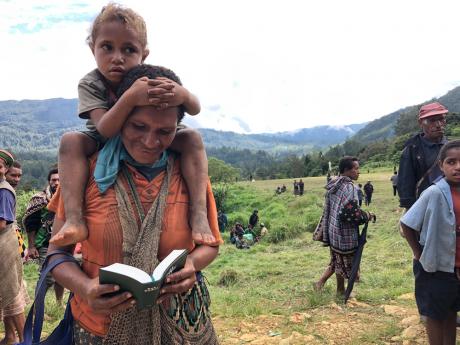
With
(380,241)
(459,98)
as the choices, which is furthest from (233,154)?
(380,241)

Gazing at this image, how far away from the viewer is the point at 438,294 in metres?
2.52

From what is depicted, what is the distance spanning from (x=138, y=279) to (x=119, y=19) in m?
0.90

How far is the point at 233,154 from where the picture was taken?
15400 centimetres

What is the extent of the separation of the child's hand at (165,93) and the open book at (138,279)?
47cm

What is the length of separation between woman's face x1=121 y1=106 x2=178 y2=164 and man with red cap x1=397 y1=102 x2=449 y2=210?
2.52 meters

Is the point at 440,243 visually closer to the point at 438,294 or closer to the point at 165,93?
the point at 438,294

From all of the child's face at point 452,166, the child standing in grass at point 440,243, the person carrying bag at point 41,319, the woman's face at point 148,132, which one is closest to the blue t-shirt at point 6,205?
the person carrying bag at point 41,319

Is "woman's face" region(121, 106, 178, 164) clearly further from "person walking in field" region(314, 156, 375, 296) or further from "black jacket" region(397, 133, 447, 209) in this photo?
"person walking in field" region(314, 156, 375, 296)

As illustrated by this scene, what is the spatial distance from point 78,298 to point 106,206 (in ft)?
1.11

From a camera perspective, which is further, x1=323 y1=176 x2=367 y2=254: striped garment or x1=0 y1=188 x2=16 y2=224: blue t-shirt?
x1=323 y1=176 x2=367 y2=254: striped garment

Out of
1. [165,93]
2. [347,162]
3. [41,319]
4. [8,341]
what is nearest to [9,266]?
[8,341]

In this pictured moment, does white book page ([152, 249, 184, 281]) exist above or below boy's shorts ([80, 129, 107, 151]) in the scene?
below

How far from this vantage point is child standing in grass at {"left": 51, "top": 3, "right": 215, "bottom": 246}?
1.23 metres

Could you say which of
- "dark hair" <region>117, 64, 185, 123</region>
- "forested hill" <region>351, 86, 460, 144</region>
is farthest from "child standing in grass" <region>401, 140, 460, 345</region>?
"forested hill" <region>351, 86, 460, 144</region>
